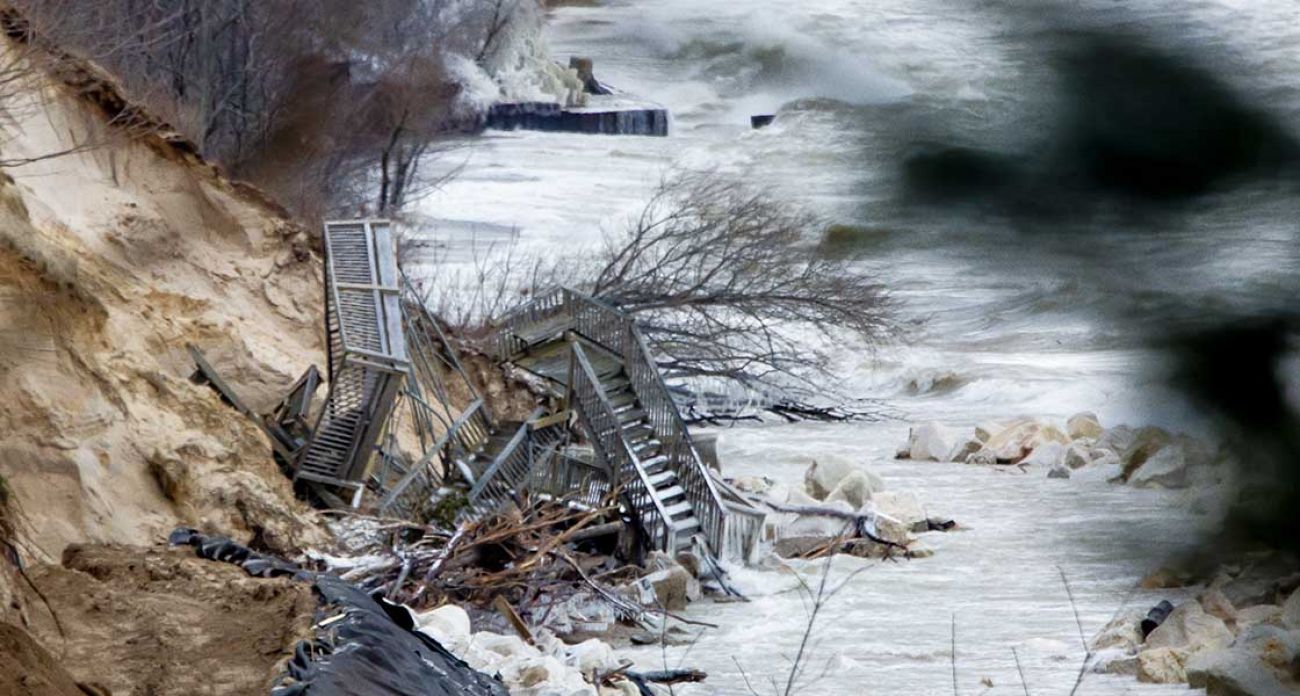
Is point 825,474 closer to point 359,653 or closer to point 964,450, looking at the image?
point 964,450

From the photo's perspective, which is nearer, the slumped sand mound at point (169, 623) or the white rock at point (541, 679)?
the slumped sand mound at point (169, 623)

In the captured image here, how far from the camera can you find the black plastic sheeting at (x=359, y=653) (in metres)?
5.71

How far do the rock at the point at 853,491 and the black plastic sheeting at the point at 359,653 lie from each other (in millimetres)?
8175

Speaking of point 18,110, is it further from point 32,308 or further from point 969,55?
point 969,55

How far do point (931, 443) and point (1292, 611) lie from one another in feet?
62.6

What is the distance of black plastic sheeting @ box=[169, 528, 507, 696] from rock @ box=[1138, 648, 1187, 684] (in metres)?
3.70

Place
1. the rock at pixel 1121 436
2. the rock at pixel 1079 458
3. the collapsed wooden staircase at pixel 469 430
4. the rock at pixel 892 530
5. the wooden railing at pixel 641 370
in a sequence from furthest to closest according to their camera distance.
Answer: the rock at pixel 892 530 → the wooden railing at pixel 641 370 → the collapsed wooden staircase at pixel 469 430 → the rock at pixel 1079 458 → the rock at pixel 1121 436

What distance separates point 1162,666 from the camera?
918cm

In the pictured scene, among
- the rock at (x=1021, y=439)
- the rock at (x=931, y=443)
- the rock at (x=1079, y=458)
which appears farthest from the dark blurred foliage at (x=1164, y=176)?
the rock at (x=931, y=443)

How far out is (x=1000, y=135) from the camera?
988 millimetres

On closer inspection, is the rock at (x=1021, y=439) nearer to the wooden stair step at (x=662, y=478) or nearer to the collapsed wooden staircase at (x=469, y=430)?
the collapsed wooden staircase at (x=469, y=430)

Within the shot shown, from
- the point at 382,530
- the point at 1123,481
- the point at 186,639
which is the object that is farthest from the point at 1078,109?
the point at 382,530

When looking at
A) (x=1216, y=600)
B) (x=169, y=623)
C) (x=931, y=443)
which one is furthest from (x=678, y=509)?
(x=1216, y=600)

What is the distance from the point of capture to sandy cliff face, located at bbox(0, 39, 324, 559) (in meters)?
9.32
